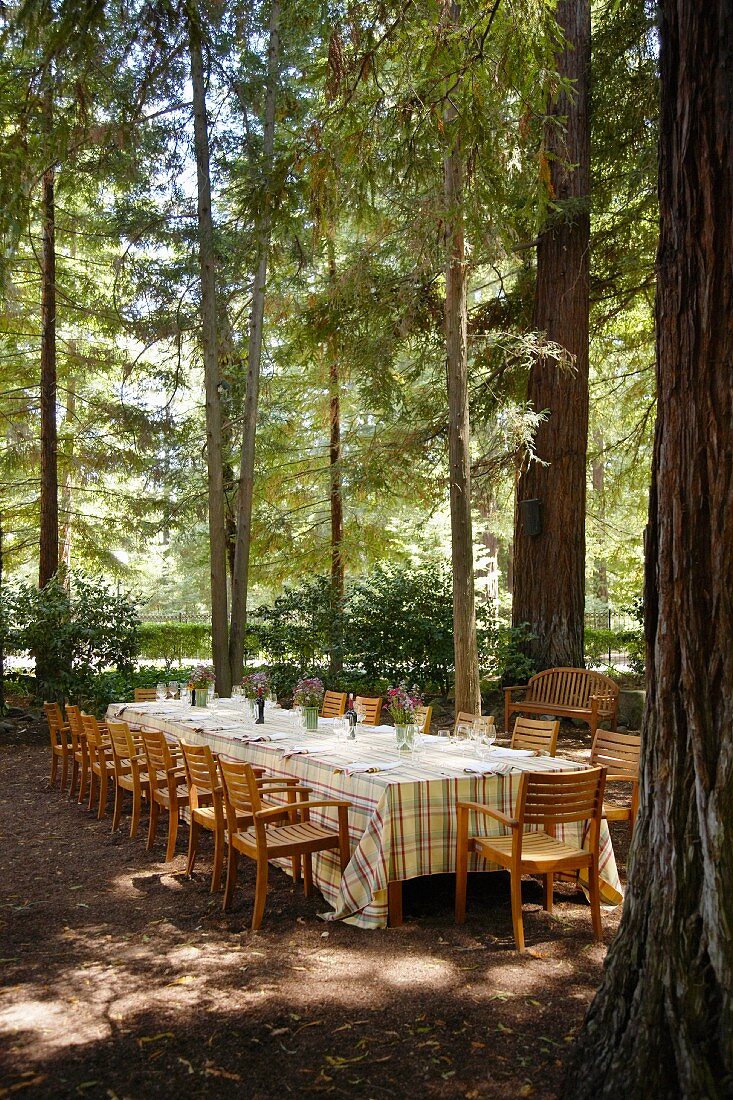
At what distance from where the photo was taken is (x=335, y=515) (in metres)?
16.9

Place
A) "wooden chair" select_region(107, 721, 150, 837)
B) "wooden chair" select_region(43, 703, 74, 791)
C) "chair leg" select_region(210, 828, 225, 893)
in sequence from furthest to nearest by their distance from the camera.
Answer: "wooden chair" select_region(43, 703, 74, 791)
"wooden chair" select_region(107, 721, 150, 837)
"chair leg" select_region(210, 828, 225, 893)

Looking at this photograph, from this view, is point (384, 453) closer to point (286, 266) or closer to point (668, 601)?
point (286, 266)

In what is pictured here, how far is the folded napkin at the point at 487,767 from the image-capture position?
5.03m

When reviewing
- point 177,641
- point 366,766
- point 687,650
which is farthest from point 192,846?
point 177,641

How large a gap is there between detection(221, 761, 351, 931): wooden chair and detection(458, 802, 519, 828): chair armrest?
70cm

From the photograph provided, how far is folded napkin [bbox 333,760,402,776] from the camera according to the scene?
5.11 m

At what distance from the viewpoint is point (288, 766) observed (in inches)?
234

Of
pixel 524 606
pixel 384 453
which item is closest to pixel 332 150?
pixel 384 453

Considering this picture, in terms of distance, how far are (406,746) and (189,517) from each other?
31.4ft

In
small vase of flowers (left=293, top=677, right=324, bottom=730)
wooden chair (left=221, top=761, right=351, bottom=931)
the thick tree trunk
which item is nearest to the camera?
wooden chair (left=221, top=761, right=351, bottom=931)

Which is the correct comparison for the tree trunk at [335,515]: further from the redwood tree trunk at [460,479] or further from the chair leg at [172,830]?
the chair leg at [172,830]

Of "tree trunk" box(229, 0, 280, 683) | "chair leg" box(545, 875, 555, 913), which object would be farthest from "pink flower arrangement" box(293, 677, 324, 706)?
"tree trunk" box(229, 0, 280, 683)

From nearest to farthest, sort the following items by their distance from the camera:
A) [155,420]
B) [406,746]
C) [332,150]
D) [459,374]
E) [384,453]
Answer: [332,150]
[406,746]
[459,374]
[384,453]
[155,420]

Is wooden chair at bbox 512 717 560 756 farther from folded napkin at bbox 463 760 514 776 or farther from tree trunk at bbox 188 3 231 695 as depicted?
tree trunk at bbox 188 3 231 695
